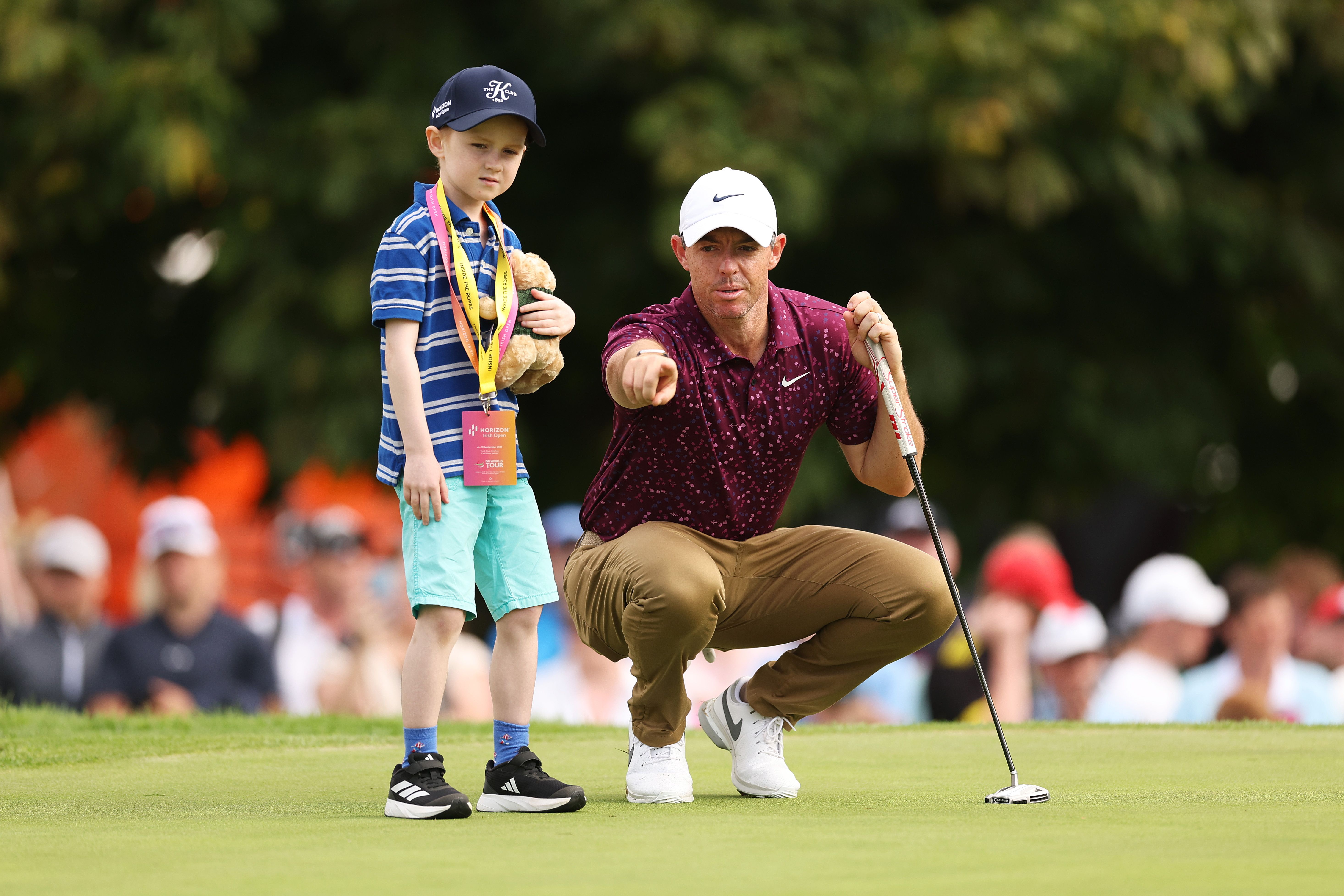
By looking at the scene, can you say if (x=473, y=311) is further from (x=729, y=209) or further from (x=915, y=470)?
(x=915, y=470)

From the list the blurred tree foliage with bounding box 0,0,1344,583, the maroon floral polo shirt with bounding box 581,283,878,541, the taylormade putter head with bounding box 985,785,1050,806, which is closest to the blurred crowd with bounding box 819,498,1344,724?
the blurred tree foliage with bounding box 0,0,1344,583

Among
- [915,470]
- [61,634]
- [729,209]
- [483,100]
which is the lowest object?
[61,634]

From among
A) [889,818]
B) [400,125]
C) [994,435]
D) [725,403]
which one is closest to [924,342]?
[994,435]

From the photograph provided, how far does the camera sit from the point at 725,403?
4.99 m

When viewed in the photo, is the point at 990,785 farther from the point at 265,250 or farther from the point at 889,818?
the point at 265,250

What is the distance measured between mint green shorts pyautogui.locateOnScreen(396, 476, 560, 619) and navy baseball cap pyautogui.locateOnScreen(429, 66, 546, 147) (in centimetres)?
99

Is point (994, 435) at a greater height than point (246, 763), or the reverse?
point (994, 435)

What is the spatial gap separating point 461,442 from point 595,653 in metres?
4.15

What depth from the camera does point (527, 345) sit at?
4.74m

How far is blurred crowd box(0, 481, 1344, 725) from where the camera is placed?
29.0 ft

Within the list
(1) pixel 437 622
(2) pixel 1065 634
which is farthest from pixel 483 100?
(2) pixel 1065 634

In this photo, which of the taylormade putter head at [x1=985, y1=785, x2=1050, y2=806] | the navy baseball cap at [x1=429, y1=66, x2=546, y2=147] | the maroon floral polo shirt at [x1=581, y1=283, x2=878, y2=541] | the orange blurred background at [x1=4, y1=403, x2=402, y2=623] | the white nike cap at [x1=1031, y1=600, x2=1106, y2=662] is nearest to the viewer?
the taylormade putter head at [x1=985, y1=785, x2=1050, y2=806]

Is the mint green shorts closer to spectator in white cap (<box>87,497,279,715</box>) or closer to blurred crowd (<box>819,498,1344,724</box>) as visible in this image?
blurred crowd (<box>819,498,1344,724</box>)

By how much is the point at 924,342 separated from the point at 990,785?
16.6ft
